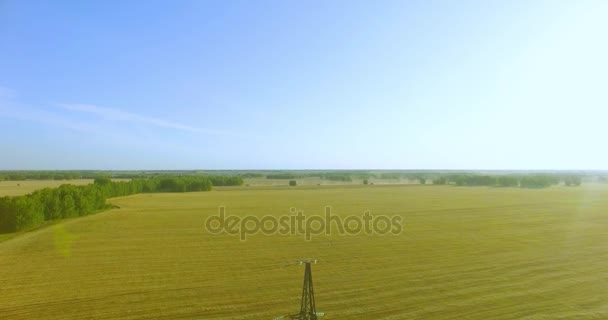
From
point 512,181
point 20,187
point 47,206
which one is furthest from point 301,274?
point 512,181

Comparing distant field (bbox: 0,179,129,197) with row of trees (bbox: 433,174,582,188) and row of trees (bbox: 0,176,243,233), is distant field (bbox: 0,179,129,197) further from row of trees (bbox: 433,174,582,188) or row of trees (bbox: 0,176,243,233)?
row of trees (bbox: 433,174,582,188)

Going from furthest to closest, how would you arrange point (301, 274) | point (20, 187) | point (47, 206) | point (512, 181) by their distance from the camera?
point (512, 181) → point (20, 187) → point (47, 206) → point (301, 274)

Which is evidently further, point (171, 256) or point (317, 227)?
point (317, 227)

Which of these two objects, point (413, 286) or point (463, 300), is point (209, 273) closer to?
point (413, 286)

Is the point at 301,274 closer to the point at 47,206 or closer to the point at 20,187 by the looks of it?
the point at 47,206

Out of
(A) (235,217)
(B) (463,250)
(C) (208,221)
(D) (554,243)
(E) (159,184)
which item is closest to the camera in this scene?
(B) (463,250)

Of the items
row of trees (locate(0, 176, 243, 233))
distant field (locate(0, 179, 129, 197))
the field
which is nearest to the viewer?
the field

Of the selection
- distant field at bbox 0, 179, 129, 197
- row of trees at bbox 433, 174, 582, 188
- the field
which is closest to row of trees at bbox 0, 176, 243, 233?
the field

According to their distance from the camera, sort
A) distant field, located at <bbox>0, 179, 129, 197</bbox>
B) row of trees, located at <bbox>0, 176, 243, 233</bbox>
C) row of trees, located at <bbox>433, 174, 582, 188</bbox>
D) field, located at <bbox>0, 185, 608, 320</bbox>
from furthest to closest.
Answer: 1. row of trees, located at <bbox>433, 174, 582, 188</bbox>
2. distant field, located at <bbox>0, 179, 129, 197</bbox>
3. row of trees, located at <bbox>0, 176, 243, 233</bbox>
4. field, located at <bbox>0, 185, 608, 320</bbox>

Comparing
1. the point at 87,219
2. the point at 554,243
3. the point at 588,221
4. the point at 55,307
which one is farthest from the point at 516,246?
the point at 87,219
